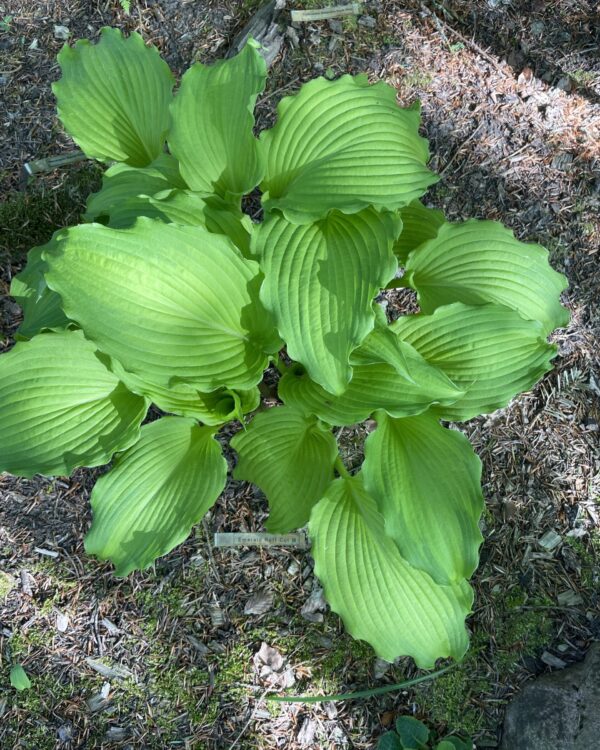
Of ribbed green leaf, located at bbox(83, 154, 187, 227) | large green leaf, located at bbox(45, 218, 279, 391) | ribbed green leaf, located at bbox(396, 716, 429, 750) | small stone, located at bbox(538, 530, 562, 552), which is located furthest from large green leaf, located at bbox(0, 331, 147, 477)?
small stone, located at bbox(538, 530, 562, 552)

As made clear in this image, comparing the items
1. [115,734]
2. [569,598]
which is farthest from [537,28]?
[115,734]

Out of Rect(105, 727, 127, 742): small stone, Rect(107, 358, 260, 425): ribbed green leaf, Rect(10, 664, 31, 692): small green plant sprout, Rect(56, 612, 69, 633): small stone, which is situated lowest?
Rect(105, 727, 127, 742): small stone

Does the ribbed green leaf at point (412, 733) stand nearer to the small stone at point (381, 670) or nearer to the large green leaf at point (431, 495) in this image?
the small stone at point (381, 670)

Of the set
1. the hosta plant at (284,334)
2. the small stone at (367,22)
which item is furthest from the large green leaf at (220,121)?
the small stone at (367,22)

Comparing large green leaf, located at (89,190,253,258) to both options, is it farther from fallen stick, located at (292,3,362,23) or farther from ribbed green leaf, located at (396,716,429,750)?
ribbed green leaf, located at (396,716,429,750)

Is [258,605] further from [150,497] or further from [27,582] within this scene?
[27,582]
